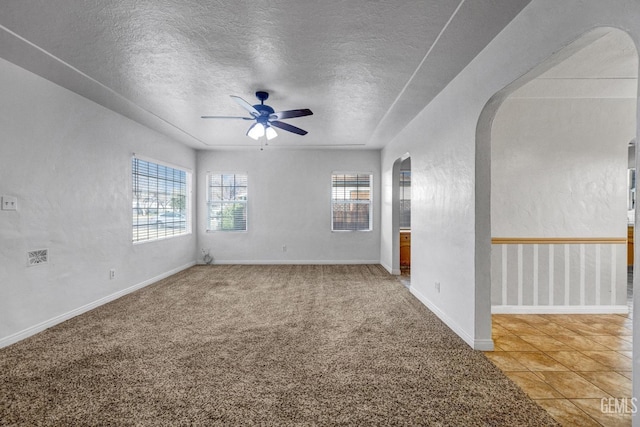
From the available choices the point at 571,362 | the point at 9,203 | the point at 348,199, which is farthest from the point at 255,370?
the point at 348,199

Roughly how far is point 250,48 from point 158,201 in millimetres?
3816

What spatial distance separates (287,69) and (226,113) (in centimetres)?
165

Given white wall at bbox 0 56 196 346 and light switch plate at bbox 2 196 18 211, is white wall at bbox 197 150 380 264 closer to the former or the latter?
white wall at bbox 0 56 196 346

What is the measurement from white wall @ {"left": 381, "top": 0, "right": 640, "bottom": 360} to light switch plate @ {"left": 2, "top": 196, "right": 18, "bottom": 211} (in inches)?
167

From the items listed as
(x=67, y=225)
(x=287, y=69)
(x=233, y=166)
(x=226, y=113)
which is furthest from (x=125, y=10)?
(x=233, y=166)

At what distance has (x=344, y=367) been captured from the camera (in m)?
2.30

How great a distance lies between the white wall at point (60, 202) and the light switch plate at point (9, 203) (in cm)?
4

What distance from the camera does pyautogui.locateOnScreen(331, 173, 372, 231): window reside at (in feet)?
22.1

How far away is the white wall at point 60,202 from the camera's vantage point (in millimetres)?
2750

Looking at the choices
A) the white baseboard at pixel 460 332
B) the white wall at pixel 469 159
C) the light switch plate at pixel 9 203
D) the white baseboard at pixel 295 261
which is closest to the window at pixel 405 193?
the white baseboard at pixel 295 261

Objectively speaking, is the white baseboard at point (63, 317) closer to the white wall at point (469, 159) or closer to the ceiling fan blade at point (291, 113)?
the ceiling fan blade at point (291, 113)

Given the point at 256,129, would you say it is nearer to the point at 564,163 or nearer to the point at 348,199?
the point at 348,199

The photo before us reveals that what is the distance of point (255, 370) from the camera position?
89.0 inches

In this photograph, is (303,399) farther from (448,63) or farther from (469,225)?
(448,63)
